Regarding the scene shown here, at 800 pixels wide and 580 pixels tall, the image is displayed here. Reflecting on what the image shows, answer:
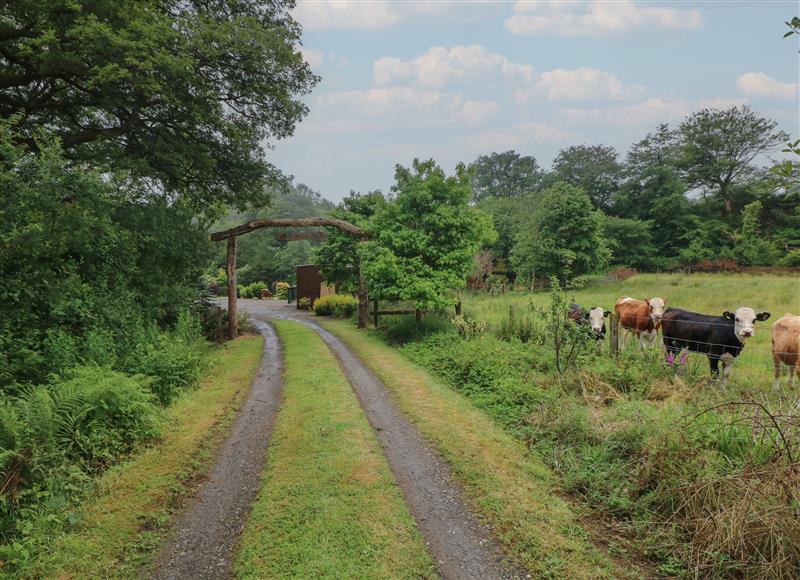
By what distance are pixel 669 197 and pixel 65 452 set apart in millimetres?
48006

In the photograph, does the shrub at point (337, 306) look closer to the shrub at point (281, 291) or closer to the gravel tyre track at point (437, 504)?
the gravel tyre track at point (437, 504)

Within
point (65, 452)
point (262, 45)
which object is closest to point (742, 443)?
point (65, 452)

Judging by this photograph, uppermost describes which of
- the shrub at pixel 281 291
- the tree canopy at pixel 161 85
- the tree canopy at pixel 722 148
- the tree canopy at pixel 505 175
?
the tree canopy at pixel 505 175

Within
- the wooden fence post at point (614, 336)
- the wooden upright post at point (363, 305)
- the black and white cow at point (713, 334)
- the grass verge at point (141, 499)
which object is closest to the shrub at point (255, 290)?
the wooden upright post at point (363, 305)

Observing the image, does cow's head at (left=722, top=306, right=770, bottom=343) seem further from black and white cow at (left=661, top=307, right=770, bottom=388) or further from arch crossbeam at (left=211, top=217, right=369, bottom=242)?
arch crossbeam at (left=211, top=217, right=369, bottom=242)

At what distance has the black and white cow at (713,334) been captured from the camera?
24.7ft

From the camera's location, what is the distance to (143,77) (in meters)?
10.5

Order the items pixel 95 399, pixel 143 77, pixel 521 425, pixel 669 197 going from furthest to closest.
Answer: pixel 669 197, pixel 143 77, pixel 521 425, pixel 95 399

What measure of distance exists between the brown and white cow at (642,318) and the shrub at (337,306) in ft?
45.9

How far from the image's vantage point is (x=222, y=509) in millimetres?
4836

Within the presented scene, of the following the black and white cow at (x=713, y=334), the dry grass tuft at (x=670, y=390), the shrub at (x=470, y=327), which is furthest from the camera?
the shrub at (x=470, y=327)

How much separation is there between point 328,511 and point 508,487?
2.31m

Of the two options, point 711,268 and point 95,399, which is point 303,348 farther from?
point 711,268

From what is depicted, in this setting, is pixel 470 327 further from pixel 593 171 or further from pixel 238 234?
pixel 593 171
